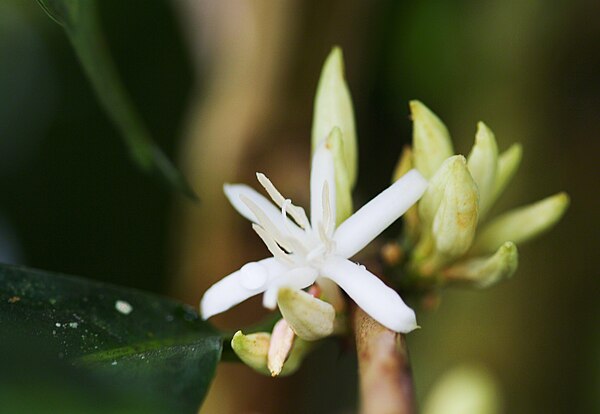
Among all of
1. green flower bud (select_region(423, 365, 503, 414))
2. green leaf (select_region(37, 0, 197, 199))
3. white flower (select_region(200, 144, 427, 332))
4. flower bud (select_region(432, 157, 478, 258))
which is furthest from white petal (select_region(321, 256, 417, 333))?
green flower bud (select_region(423, 365, 503, 414))

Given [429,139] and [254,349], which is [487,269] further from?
[254,349]

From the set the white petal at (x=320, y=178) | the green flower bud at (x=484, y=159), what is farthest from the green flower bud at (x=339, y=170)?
the green flower bud at (x=484, y=159)

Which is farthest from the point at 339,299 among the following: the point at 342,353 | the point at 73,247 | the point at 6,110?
the point at 6,110

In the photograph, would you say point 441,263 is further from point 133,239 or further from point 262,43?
point 133,239

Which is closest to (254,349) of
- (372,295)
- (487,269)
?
(372,295)

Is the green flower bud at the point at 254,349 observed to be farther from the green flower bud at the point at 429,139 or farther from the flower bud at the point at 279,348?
the green flower bud at the point at 429,139

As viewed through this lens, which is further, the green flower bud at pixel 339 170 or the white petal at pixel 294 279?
the green flower bud at pixel 339 170
